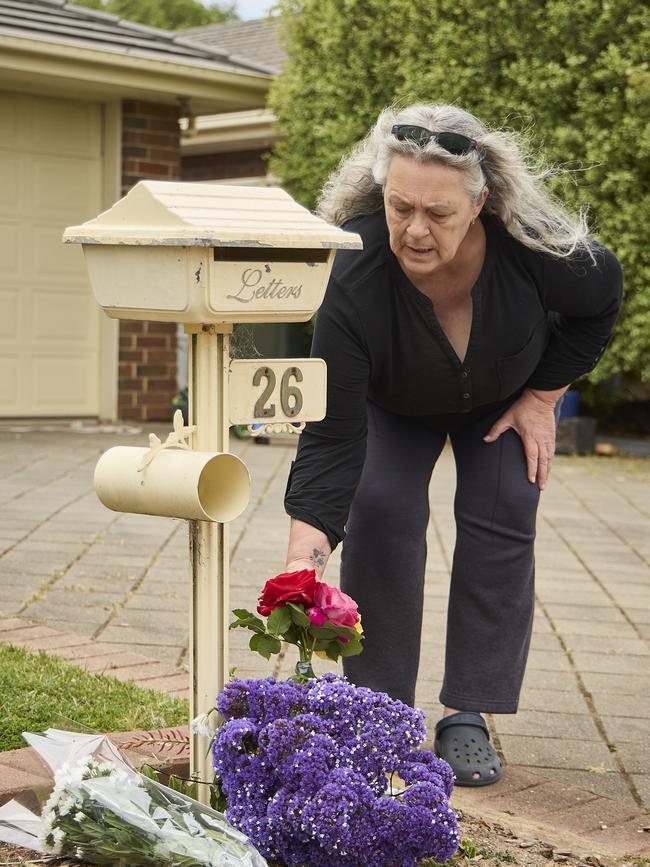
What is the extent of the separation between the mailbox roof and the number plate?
0.23m

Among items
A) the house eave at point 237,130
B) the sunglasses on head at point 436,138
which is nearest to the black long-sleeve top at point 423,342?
the sunglasses on head at point 436,138

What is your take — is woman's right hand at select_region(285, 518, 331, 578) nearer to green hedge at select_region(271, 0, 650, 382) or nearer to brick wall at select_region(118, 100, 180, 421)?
green hedge at select_region(271, 0, 650, 382)

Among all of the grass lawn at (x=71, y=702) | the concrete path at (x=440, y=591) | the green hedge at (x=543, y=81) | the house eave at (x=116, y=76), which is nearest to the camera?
the grass lawn at (x=71, y=702)

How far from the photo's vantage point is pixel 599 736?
358cm

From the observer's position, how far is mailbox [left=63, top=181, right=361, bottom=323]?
214 cm

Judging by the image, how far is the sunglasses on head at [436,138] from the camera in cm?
271

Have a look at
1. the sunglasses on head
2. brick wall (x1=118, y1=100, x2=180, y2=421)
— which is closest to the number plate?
the sunglasses on head

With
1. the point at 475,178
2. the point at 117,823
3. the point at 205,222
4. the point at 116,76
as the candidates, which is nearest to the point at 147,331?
the point at 116,76

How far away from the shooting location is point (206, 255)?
84.3 inches

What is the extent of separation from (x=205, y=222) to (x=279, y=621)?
73 cm

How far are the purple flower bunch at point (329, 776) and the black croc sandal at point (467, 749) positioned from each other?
814mm

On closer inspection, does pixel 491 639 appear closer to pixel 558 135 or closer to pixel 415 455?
pixel 415 455

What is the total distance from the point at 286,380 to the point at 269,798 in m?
0.74

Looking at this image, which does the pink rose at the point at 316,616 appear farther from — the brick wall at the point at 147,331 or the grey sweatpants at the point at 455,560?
the brick wall at the point at 147,331
